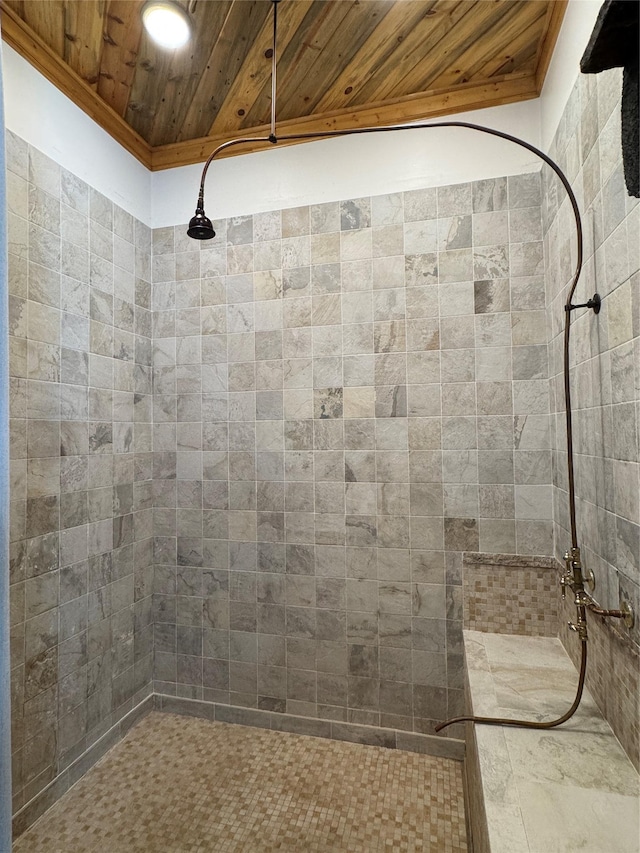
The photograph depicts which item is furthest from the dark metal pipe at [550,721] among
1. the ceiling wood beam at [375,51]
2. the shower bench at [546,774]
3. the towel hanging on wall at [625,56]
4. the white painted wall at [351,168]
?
the ceiling wood beam at [375,51]

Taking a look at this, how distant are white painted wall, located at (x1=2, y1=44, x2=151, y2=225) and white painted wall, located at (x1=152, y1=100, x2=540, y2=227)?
139mm

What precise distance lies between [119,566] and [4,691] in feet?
2.72

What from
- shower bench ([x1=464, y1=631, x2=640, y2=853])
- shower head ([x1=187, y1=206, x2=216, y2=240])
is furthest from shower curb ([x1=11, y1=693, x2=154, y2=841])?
shower head ([x1=187, y1=206, x2=216, y2=240])

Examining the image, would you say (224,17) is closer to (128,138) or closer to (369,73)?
(369,73)

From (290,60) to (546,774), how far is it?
96.2 inches

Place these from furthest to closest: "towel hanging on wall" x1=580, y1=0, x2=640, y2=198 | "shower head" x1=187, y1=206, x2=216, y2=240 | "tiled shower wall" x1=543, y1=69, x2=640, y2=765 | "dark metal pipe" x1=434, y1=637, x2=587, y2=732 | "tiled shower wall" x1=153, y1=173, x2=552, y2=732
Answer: "tiled shower wall" x1=153, y1=173, x2=552, y2=732
"shower head" x1=187, y1=206, x2=216, y2=240
"dark metal pipe" x1=434, y1=637, x2=587, y2=732
"tiled shower wall" x1=543, y1=69, x2=640, y2=765
"towel hanging on wall" x1=580, y1=0, x2=640, y2=198

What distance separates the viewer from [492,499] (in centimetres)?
189

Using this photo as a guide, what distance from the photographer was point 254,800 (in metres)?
1.68

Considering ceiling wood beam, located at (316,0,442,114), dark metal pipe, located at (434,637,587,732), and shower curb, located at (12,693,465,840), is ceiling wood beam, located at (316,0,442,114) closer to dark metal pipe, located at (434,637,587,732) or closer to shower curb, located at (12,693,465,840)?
dark metal pipe, located at (434,637,587,732)

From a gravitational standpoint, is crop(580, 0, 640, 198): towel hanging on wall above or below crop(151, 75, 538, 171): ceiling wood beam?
below

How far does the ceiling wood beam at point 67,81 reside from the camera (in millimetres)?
1581

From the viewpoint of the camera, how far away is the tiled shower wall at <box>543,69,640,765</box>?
1.09m

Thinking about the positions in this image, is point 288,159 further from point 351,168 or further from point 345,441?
point 345,441

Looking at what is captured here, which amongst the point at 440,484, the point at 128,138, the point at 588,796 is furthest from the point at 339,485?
the point at 128,138
